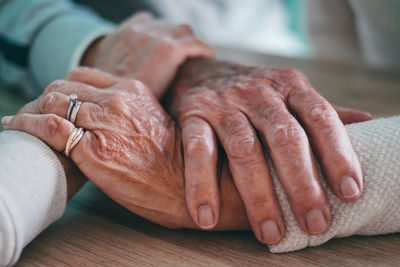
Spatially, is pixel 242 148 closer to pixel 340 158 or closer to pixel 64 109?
pixel 340 158

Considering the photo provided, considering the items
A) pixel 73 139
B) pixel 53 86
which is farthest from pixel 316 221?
pixel 53 86

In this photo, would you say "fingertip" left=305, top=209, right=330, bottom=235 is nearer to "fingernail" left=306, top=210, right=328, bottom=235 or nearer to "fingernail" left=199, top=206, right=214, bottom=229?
"fingernail" left=306, top=210, right=328, bottom=235

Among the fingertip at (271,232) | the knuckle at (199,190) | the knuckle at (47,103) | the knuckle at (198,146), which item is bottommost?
the fingertip at (271,232)

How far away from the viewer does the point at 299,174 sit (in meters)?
0.50

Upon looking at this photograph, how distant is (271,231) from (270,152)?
0.11m

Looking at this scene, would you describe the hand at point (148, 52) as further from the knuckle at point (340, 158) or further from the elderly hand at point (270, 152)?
the knuckle at point (340, 158)

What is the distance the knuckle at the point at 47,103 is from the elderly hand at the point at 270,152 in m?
0.20

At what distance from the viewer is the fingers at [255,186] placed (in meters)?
0.51

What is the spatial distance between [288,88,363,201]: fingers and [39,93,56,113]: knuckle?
370 millimetres

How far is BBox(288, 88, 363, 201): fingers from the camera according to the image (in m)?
0.50

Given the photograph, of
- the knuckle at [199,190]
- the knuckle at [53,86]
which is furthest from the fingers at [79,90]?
the knuckle at [199,190]

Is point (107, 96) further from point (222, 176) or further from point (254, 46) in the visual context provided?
point (254, 46)

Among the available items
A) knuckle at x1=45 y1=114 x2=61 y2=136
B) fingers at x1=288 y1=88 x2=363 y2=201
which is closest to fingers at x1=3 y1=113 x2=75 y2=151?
knuckle at x1=45 y1=114 x2=61 y2=136

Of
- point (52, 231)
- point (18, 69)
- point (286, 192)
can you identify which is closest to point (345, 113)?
point (286, 192)
